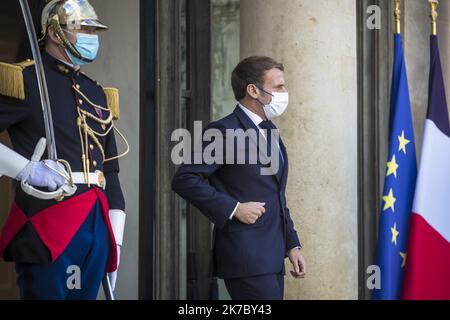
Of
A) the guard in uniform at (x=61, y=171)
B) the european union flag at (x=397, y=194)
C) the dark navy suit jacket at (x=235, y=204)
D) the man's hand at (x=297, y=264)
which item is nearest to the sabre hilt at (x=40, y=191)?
the guard in uniform at (x=61, y=171)

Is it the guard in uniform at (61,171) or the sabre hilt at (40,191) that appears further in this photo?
the guard in uniform at (61,171)

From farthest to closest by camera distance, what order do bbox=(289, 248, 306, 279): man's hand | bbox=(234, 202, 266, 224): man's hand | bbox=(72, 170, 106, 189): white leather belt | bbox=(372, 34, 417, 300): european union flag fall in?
bbox=(372, 34, 417, 300): european union flag
bbox=(289, 248, 306, 279): man's hand
bbox=(234, 202, 266, 224): man's hand
bbox=(72, 170, 106, 189): white leather belt

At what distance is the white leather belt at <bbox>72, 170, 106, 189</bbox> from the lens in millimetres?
4730

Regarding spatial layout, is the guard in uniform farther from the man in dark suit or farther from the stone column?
the stone column

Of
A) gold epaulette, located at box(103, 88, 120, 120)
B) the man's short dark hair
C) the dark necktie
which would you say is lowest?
the dark necktie

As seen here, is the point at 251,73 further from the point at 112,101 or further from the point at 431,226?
the point at 431,226

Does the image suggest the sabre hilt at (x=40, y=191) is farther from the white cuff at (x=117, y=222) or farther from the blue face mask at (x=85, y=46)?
the blue face mask at (x=85, y=46)

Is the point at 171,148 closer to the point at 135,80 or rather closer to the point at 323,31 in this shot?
the point at 135,80

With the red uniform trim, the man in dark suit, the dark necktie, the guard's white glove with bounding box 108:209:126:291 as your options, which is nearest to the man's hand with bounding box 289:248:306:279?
the man in dark suit

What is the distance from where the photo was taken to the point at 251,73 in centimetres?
551

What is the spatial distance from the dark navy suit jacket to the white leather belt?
0.50 m

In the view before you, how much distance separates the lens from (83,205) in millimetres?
4727

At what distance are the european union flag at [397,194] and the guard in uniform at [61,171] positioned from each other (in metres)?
2.01

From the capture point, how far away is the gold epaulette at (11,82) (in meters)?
4.63
